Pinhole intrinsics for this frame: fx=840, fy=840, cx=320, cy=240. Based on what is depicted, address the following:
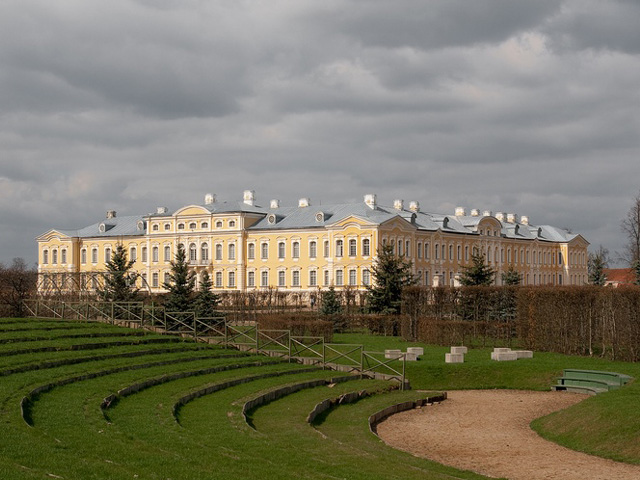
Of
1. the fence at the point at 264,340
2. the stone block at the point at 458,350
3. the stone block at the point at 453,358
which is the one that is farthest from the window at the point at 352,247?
the stone block at the point at 453,358

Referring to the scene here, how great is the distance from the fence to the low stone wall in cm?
168

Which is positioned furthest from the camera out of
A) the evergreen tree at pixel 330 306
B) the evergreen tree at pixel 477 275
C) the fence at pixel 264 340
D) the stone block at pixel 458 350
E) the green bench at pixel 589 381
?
the evergreen tree at pixel 477 275

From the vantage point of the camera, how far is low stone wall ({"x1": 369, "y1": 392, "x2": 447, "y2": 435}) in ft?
72.3

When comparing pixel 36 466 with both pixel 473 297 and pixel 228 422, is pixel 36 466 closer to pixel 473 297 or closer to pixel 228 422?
pixel 228 422

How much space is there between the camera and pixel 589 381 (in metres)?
27.4

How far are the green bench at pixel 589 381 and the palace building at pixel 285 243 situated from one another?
148ft

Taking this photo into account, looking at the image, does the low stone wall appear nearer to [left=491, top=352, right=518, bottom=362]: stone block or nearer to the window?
[left=491, top=352, right=518, bottom=362]: stone block

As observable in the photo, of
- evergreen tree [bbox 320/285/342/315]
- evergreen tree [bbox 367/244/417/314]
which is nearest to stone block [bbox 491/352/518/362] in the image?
evergreen tree [bbox 367/244/417/314]

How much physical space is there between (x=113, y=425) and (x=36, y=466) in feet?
15.5

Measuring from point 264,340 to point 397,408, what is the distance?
43.0ft

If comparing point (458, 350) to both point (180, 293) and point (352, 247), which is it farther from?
point (352, 247)

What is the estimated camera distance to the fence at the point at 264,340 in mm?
30609

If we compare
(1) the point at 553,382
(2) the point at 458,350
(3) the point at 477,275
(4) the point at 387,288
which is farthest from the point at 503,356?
(3) the point at 477,275

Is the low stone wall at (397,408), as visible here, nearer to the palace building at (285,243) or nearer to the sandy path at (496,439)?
the sandy path at (496,439)
